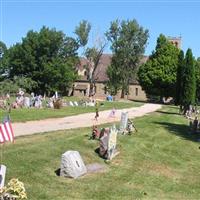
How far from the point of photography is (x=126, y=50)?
86.3m

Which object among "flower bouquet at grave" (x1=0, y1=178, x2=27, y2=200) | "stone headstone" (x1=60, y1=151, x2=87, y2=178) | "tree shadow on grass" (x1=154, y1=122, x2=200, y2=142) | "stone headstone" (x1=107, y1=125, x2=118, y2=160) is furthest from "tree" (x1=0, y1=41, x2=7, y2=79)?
"flower bouquet at grave" (x1=0, y1=178, x2=27, y2=200)

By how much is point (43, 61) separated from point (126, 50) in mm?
13489

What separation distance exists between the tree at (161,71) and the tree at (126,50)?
5.97 metres

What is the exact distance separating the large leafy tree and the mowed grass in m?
62.1

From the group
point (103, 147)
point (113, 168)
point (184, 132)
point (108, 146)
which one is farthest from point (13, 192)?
point (184, 132)

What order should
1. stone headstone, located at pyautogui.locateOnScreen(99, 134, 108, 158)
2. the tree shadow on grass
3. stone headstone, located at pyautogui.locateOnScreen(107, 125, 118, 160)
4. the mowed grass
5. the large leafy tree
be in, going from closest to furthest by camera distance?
1. the mowed grass
2. stone headstone, located at pyautogui.locateOnScreen(107, 125, 118, 160)
3. stone headstone, located at pyautogui.locateOnScreen(99, 134, 108, 158)
4. the tree shadow on grass
5. the large leafy tree

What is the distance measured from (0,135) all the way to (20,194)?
373cm

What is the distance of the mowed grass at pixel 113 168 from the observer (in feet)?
44.2

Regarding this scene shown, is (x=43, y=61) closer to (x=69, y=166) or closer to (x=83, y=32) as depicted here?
(x=83, y=32)

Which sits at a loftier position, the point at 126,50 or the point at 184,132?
the point at 126,50

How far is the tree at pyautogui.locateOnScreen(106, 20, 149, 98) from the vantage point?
86625 millimetres

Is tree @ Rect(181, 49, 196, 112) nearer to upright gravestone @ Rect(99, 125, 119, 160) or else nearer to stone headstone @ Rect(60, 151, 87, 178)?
upright gravestone @ Rect(99, 125, 119, 160)

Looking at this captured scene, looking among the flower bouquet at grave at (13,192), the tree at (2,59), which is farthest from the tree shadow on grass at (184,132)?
the tree at (2,59)

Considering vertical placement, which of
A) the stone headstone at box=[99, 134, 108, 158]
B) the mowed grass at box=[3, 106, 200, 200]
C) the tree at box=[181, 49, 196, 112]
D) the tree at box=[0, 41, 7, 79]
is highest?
the tree at box=[0, 41, 7, 79]
